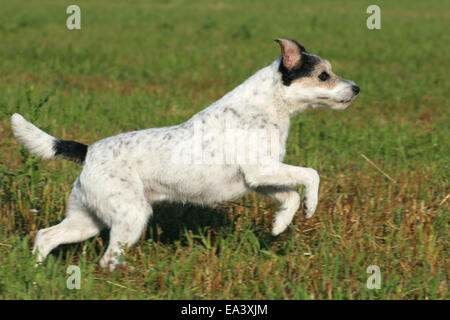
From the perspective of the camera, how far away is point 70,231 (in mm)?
5098

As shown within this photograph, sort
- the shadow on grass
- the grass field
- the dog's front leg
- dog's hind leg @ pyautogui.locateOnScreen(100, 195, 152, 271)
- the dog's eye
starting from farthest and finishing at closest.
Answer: the shadow on grass → the dog's eye → the dog's front leg → dog's hind leg @ pyautogui.locateOnScreen(100, 195, 152, 271) → the grass field

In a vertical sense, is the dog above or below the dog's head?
below

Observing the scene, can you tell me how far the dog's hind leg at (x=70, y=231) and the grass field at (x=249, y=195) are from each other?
0.38 ft

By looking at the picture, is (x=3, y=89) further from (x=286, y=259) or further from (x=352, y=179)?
(x=286, y=259)

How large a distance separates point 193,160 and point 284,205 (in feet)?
3.02

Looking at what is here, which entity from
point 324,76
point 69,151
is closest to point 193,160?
point 69,151

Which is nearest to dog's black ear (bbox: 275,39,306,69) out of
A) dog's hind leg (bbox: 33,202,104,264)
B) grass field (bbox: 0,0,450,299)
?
grass field (bbox: 0,0,450,299)

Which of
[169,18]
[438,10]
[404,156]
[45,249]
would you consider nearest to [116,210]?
[45,249]

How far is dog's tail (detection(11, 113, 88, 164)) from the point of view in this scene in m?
4.96

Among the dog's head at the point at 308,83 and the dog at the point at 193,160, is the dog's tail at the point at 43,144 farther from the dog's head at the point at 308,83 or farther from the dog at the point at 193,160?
the dog's head at the point at 308,83

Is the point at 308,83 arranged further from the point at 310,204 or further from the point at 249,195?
the point at 249,195

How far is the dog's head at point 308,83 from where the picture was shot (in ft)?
16.6

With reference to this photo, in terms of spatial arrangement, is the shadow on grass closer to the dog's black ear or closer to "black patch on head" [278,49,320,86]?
"black patch on head" [278,49,320,86]

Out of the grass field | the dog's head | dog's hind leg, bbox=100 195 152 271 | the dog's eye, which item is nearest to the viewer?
the grass field
